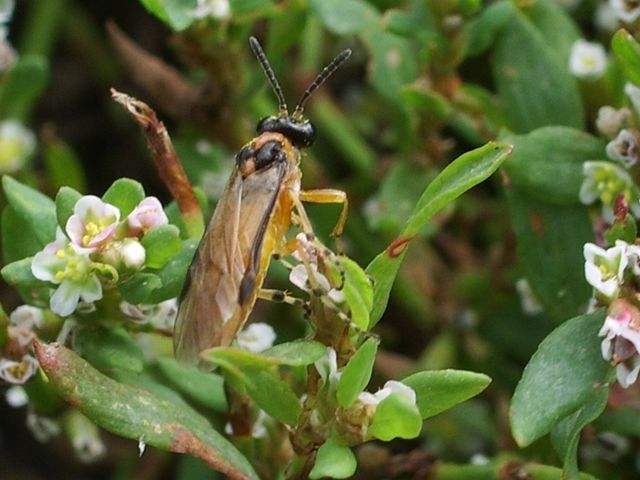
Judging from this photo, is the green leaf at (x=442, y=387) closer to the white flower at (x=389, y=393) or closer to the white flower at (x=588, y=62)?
the white flower at (x=389, y=393)

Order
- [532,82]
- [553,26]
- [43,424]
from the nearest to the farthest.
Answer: [43,424] < [532,82] < [553,26]

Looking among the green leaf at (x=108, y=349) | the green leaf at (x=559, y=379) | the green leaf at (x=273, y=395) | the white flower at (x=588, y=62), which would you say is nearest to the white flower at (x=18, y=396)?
the green leaf at (x=108, y=349)

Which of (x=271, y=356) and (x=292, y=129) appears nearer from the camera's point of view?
A: (x=271, y=356)

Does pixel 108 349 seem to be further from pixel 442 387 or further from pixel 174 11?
pixel 174 11

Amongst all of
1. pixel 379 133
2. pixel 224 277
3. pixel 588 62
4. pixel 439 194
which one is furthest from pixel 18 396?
pixel 379 133

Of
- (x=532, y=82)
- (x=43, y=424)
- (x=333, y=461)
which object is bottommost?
(x=43, y=424)

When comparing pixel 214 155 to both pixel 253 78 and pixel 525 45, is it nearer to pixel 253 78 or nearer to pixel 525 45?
pixel 253 78

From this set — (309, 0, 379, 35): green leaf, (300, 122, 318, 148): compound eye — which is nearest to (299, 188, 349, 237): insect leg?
(300, 122, 318, 148): compound eye

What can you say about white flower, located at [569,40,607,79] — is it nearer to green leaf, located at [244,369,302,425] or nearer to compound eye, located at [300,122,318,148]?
compound eye, located at [300,122,318,148]
